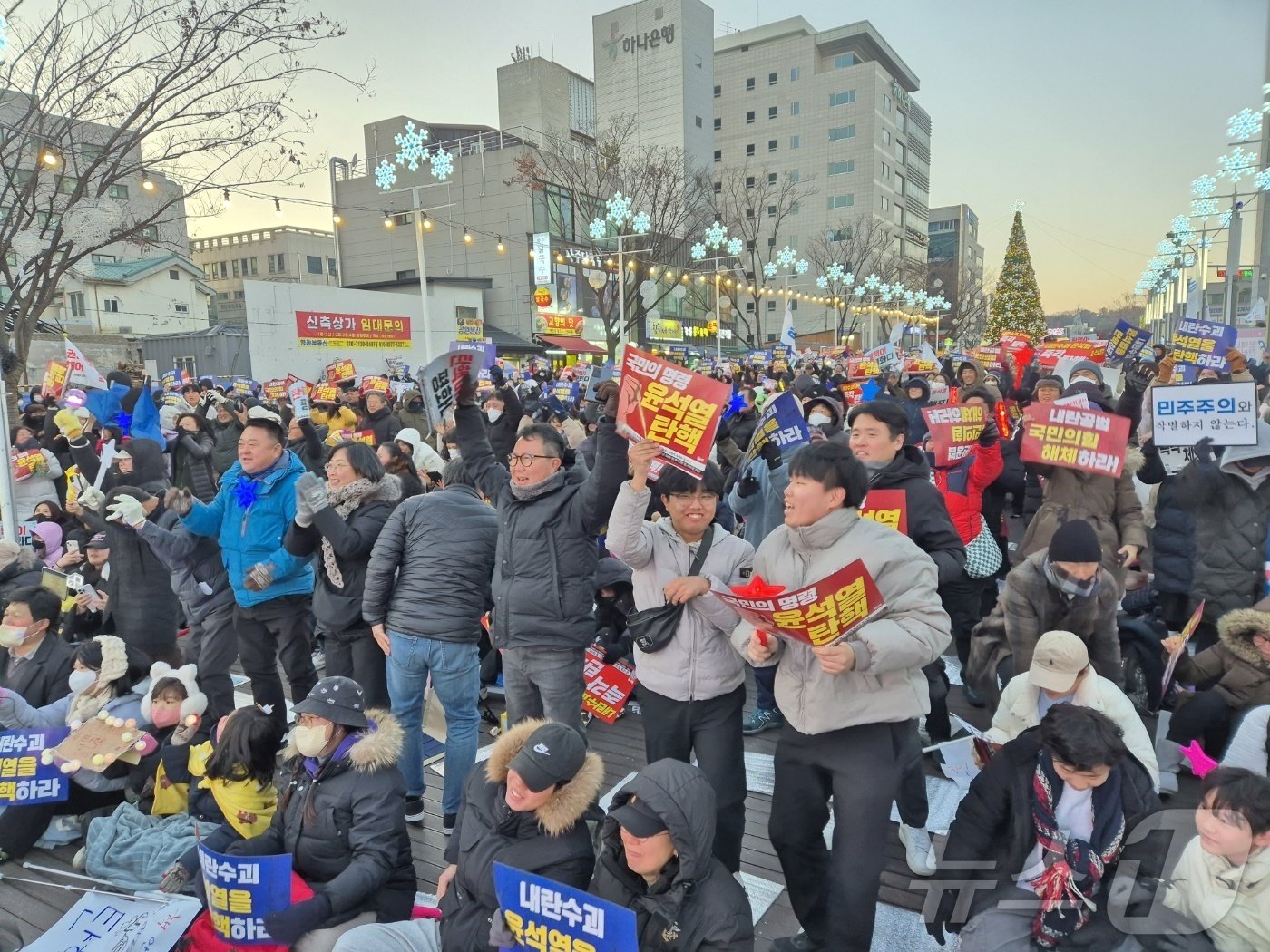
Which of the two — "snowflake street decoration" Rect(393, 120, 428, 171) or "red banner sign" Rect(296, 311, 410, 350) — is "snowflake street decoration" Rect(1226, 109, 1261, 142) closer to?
"snowflake street decoration" Rect(393, 120, 428, 171)

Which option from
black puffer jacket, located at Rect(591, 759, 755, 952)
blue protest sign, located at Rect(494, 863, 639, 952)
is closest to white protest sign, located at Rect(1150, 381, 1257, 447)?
black puffer jacket, located at Rect(591, 759, 755, 952)

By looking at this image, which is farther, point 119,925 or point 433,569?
point 433,569

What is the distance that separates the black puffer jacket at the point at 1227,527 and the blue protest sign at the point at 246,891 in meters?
5.22

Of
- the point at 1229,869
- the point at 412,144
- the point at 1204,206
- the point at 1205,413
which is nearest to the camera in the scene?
the point at 1229,869

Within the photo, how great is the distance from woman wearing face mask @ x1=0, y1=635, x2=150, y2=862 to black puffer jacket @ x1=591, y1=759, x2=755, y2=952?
10.5 ft

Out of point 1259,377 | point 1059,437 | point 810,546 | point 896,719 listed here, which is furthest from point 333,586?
point 1259,377

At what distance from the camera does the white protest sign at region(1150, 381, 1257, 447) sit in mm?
4539

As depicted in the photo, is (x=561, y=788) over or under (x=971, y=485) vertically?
under

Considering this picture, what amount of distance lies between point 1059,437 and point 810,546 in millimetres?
2910

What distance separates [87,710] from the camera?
414 cm

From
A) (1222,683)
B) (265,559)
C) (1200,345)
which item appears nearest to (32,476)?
(265,559)

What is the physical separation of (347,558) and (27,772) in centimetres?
189

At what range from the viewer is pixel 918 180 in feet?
272

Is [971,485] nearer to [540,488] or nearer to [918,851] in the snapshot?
[918,851]
